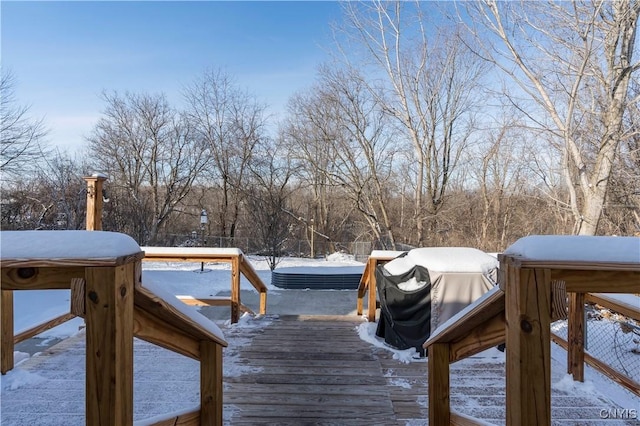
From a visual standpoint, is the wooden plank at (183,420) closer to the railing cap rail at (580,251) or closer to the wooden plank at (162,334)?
the wooden plank at (162,334)

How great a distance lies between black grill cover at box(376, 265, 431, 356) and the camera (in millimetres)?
3367

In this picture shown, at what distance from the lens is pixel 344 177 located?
13938 mm

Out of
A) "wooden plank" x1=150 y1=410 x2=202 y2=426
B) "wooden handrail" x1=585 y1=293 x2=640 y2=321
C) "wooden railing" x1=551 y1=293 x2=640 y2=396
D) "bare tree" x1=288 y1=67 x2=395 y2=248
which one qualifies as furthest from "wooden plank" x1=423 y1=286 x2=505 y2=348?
"bare tree" x1=288 y1=67 x2=395 y2=248

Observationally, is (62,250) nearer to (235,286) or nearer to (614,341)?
(235,286)

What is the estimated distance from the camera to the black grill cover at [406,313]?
11.0 feet

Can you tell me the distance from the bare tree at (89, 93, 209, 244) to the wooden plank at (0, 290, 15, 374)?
14.2m

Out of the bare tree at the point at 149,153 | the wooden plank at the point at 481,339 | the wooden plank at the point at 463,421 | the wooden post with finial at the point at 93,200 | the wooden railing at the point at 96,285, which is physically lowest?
the wooden plank at the point at 463,421

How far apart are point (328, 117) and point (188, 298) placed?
11272 millimetres

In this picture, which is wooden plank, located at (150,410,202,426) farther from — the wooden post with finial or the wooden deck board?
the wooden post with finial

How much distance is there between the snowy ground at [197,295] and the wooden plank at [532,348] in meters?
1.04

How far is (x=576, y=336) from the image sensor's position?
2656 mm

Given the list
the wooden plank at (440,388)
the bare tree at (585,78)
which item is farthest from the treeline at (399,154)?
the wooden plank at (440,388)

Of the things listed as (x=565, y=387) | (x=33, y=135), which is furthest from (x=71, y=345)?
(x=33, y=135)

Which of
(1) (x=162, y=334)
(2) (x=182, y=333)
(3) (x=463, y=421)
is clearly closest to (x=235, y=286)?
(2) (x=182, y=333)
